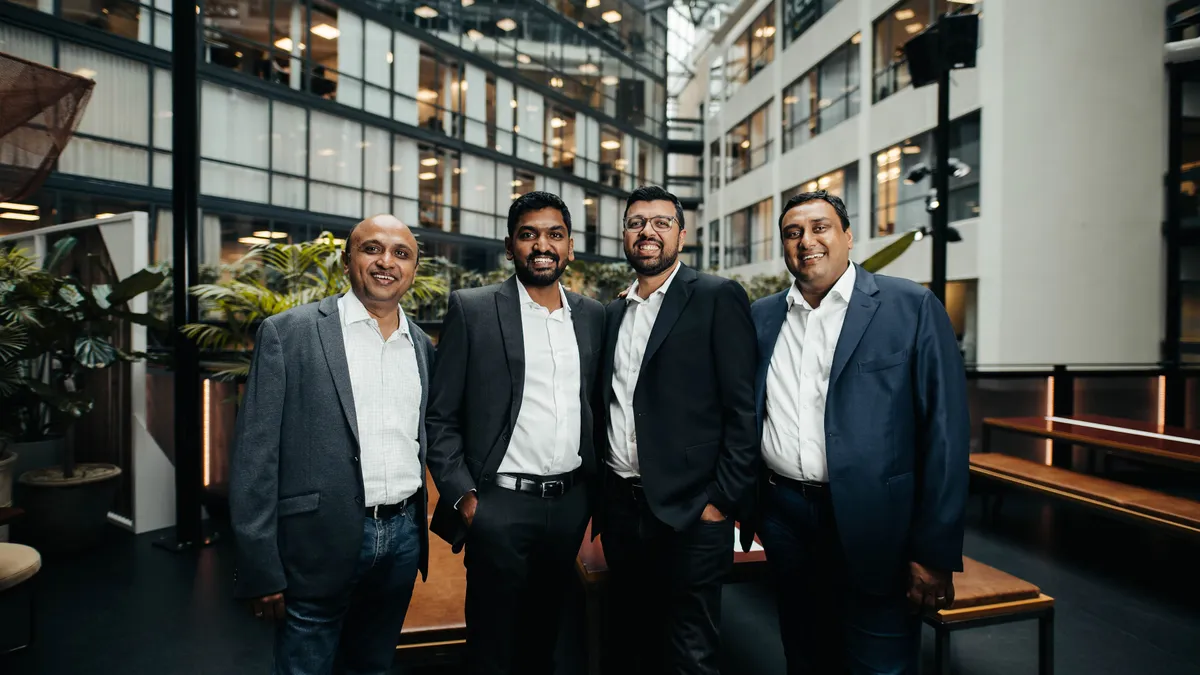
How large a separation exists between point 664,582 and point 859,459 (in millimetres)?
778

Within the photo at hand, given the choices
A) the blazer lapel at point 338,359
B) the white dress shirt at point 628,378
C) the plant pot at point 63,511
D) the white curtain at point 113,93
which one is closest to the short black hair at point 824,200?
the white dress shirt at point 628,378

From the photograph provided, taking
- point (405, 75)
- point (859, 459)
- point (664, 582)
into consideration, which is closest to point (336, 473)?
point (664, 582)

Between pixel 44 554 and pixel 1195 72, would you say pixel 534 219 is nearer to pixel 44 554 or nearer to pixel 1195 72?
pixel 44 554

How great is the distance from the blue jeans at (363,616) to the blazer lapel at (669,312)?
968 millimetres

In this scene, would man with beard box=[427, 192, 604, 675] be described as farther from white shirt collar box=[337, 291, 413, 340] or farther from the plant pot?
the plant pot

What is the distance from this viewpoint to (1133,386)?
628 cm

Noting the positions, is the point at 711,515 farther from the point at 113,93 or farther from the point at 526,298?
the point at 113,93

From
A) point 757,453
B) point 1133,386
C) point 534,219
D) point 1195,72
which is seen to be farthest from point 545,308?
point 1195,72

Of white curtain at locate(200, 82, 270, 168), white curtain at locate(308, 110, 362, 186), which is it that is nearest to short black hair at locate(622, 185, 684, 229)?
white curtain at locate(200, 82, 270, 168)

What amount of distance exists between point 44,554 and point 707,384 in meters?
4.83

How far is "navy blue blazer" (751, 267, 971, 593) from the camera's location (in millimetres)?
1905

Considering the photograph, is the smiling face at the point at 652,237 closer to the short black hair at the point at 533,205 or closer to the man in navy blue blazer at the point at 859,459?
the short black hair at the point at 533,205

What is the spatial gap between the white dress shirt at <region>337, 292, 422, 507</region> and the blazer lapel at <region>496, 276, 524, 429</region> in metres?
0.32

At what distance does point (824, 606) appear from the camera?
2.12 m
